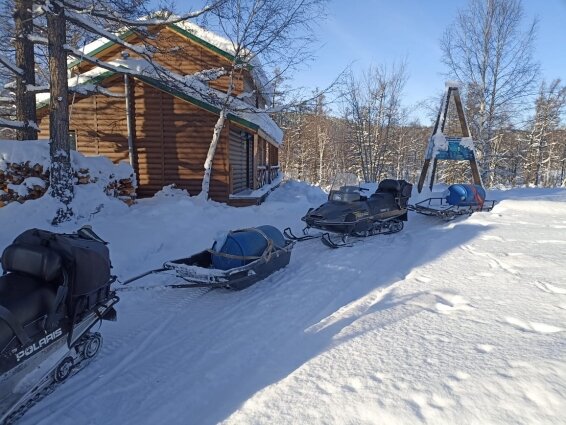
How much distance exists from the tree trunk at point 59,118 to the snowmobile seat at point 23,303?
4813 millimetres

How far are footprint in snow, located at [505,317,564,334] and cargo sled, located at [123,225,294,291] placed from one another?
9.54ft

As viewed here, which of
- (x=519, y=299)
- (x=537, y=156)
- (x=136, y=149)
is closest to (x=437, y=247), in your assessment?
(x=519, y=299)

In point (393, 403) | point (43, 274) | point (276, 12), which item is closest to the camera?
point (393, 403)

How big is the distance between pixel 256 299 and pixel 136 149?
367 inches

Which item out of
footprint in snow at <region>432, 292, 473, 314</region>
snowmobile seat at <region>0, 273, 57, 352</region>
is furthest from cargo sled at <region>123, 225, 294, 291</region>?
footprint in snow at <region>432, 292, 473, 314</region>

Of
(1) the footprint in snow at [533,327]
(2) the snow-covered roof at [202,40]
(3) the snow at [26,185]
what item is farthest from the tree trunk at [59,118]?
(1) the footprint in snow at [533,327]

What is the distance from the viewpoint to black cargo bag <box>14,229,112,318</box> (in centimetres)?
278

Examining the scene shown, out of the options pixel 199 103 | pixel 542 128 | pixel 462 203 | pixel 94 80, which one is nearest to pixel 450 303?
pixel 462 203

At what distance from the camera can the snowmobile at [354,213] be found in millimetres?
7156

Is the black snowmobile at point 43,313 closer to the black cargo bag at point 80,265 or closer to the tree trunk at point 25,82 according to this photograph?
the black cargo bag at point 80,265

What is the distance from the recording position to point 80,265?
2883mm

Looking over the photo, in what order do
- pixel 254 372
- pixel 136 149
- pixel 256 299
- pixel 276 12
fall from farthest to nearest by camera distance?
pixel 136 149 < pixel 276 12 < pixel 256 299 < pixel 254 372

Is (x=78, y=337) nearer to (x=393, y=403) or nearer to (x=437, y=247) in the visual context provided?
(x=393, y=403)

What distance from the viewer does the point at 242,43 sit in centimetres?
1082
